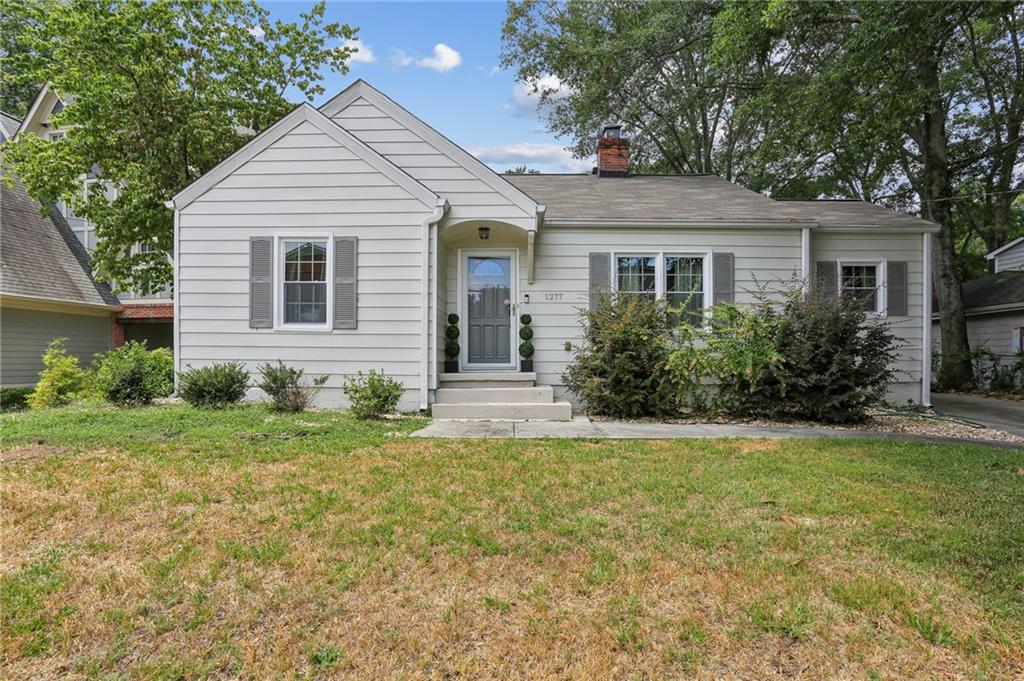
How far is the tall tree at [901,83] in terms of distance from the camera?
30.5ft

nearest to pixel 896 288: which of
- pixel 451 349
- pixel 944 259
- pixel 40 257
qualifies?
pixel 944 259

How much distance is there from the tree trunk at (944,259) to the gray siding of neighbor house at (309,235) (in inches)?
528

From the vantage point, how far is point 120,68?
9789 mm

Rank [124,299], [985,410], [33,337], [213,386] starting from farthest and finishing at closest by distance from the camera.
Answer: [124,299], [33,337], [985,410], [213,386]

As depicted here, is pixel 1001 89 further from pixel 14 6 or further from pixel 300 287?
pixel 14 6

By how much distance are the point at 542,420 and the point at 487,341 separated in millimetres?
2296

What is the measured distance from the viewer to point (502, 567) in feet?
8.91

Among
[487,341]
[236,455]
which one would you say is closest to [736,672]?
[236,455]

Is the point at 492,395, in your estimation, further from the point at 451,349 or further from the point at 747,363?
the point at 747,363

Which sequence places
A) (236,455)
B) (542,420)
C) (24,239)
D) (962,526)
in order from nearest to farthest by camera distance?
(962,526)
(236,455)
(542,420)
(24,239)

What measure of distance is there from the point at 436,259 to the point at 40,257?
11.1 metres

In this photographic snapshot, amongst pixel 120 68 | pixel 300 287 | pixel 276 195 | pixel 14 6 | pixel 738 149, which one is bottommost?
pixel 300 287

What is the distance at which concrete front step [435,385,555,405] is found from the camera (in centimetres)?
775

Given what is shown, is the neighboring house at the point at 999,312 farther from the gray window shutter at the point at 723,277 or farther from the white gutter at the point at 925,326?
the gray window shutter at the point at 723,277
